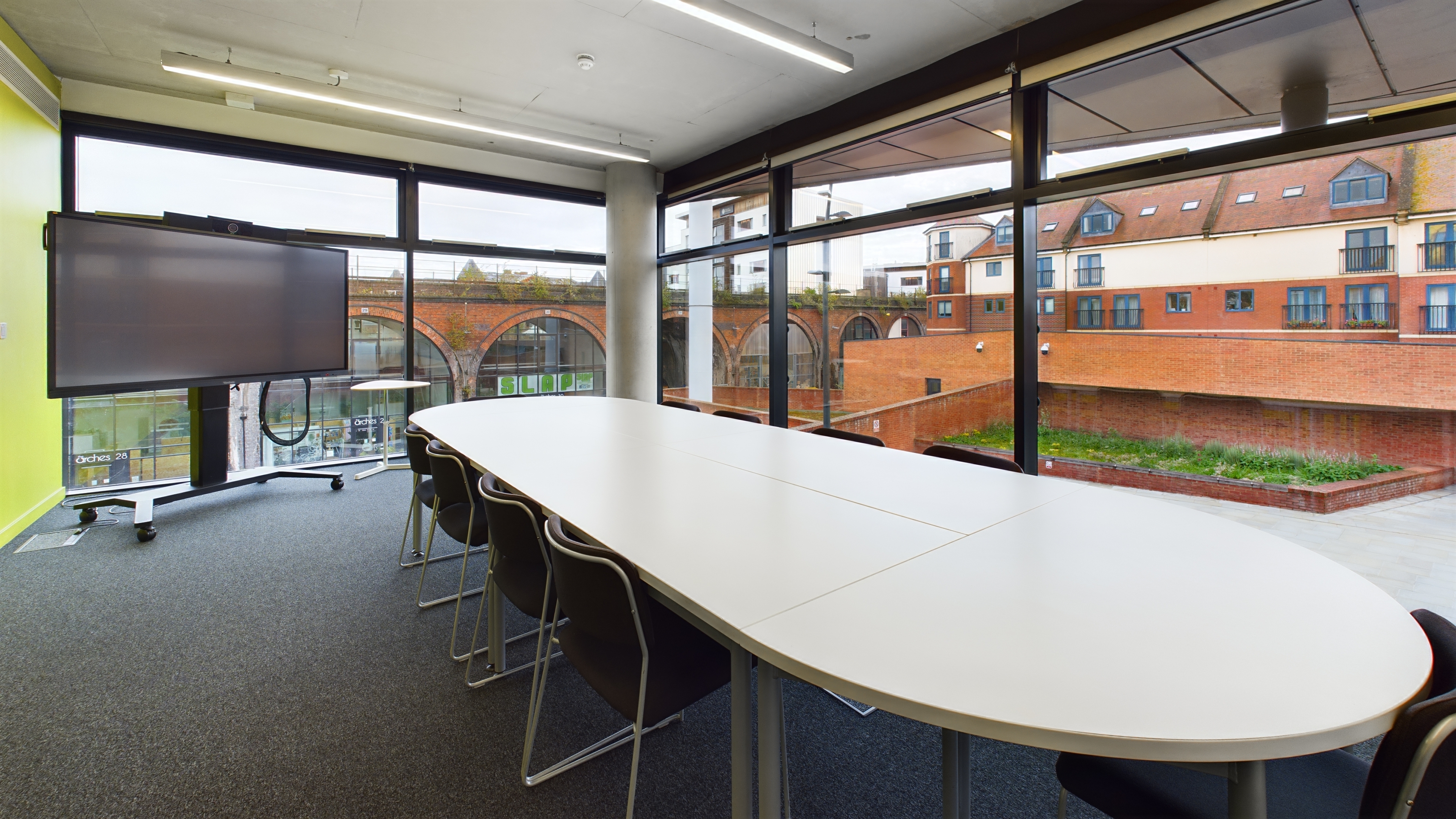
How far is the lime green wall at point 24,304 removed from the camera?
3920 millimetres

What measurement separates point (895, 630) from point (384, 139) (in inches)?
269

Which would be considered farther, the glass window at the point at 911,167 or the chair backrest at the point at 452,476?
the glass window at the point at 911,167

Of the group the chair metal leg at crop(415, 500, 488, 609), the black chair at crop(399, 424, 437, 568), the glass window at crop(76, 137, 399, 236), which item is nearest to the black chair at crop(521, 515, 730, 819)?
the chair metal leg at crop(415, 500, 488, 609)

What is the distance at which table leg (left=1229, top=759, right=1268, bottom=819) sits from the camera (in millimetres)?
924

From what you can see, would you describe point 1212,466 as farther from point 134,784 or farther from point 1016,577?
point 134,784

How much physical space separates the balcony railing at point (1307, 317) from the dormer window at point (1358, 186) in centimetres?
47

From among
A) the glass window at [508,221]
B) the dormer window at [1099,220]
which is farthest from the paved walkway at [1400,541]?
the glass window at [508,221]

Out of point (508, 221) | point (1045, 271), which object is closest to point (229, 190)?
point (508, 221)

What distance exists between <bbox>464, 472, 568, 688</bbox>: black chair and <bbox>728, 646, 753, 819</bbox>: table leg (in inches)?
28.8

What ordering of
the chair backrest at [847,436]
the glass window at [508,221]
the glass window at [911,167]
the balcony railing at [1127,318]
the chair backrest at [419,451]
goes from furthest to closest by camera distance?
the glass window at [508,221] → the glass window at [911,167] → the balcony railing at [1127,318] → the chair backrest at [419,451] → the chair backrest at [847,436]

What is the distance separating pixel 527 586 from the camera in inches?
83.0

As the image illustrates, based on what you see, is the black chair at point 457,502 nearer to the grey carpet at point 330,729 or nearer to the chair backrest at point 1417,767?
the grey carpet at point 330,729

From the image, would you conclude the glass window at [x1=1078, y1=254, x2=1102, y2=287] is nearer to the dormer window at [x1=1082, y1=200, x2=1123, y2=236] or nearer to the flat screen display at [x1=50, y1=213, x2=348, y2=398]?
the dormer window at [x1=1082, y1=200, x2=1123, y2=236]

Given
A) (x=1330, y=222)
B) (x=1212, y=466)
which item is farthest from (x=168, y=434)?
(x=1330, y=222)
